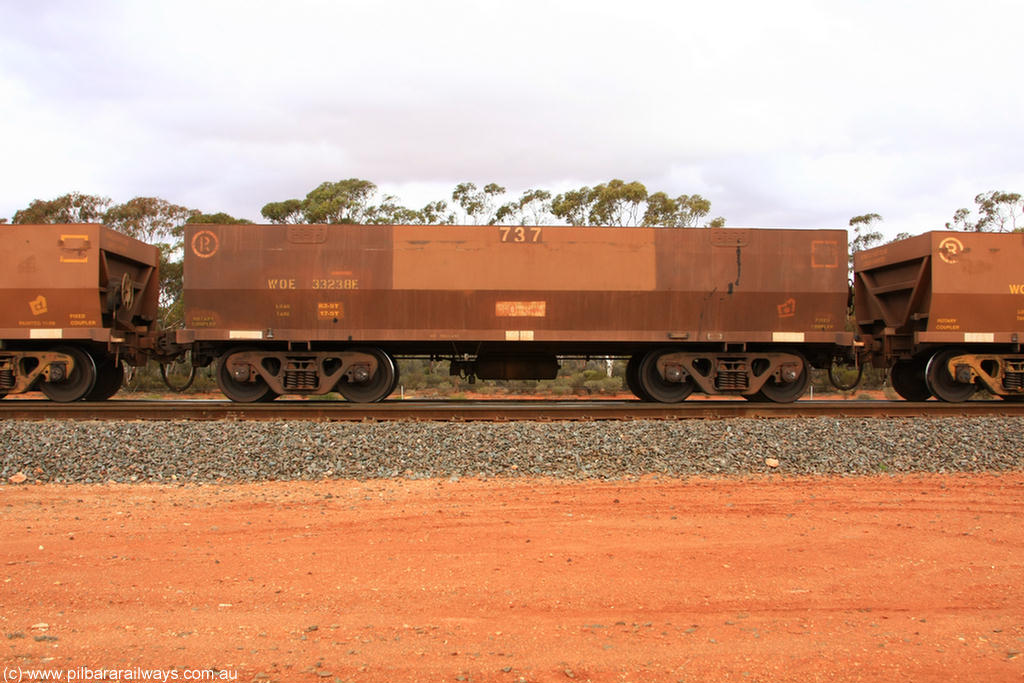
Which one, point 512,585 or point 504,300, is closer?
point 512,585

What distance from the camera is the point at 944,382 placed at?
11273 mm

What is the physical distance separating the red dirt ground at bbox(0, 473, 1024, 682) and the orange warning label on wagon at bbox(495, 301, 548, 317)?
16.9ft

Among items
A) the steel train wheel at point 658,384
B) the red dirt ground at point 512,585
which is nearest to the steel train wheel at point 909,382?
the steel train wheel at point 658,384

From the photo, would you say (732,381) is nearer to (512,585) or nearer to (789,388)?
(789,388)

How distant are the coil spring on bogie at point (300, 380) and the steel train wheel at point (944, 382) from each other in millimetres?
10695

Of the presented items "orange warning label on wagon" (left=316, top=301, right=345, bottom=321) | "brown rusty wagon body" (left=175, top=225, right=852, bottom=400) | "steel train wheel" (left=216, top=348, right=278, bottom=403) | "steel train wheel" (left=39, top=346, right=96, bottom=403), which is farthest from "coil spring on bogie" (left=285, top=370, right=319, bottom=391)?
"steel train wheel" (left=39, top=346, right=96, bottom=403)

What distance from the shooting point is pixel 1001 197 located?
30625mm

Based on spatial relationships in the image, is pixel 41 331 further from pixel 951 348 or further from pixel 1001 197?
pixel 1001 197

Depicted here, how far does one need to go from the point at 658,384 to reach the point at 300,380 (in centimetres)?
623

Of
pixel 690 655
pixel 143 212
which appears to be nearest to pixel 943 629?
pixel 690 655

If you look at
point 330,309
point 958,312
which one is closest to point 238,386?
point 330,309

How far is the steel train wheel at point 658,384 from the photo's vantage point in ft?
37.0

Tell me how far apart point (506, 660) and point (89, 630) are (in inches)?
82.8

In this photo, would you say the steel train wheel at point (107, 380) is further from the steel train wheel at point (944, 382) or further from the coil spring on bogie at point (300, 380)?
the steel train wheel at point (944, 382)
